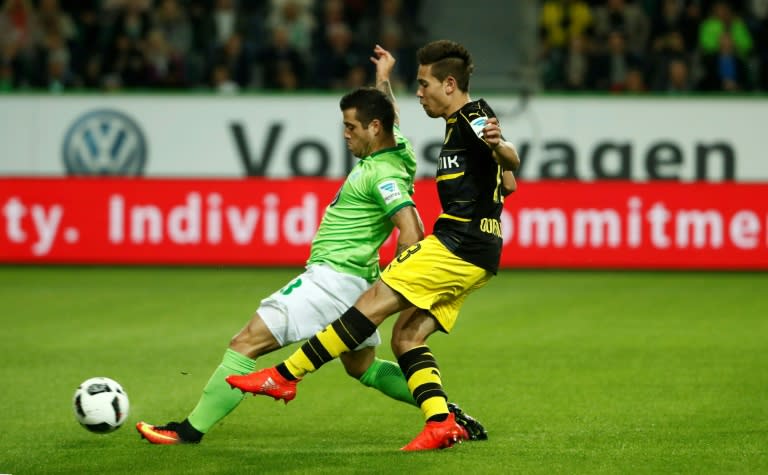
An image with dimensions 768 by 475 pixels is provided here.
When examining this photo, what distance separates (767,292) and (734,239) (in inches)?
89.8

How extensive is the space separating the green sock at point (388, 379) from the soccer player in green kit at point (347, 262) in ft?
0.05

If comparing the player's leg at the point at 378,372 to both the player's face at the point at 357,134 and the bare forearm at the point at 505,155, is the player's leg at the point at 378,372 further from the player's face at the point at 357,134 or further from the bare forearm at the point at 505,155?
the bare forearm at the point at 505,155

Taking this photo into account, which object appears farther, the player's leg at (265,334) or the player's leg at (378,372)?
the player's leg at (378,372)

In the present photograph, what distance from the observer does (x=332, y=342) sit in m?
6.80

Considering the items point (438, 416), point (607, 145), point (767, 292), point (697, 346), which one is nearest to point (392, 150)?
point (438, 416)

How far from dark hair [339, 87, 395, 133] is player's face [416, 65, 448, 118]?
289 millimetres

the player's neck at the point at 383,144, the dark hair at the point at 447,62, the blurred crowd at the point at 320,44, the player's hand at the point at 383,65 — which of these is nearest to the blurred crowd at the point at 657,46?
the blurred crowd at the point at 320,44

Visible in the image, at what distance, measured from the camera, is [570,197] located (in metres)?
17.5

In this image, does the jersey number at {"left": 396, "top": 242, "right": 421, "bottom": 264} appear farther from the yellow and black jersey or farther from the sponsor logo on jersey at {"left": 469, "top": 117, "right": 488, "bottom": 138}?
the sponsor logo on jersey at {"left": 469, "top": 117, "right": 488, "bottom": 138}

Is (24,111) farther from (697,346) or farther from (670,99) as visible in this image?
(697,346)

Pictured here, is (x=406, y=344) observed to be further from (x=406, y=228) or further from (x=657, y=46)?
(x=657, y=46)

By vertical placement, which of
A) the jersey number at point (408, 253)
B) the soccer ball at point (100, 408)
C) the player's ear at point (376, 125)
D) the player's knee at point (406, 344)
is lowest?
the soccer ball at point (100, 408)

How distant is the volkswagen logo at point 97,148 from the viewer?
20.1 meters

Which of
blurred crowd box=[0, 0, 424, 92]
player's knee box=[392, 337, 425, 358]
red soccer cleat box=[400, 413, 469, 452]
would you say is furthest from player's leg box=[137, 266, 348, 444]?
blurred crowd box=[0, 0, 424, 92]
